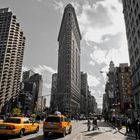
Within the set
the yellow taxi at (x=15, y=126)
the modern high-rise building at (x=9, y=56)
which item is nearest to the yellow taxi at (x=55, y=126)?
the yellow taxi at (x=15, y=126)

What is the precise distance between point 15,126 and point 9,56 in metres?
116

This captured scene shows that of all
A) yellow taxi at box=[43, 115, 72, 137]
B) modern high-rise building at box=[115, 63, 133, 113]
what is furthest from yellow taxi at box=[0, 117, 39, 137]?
modern high-rise building at box=[115, 63, 133, 113]

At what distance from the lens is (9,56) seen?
126 metres

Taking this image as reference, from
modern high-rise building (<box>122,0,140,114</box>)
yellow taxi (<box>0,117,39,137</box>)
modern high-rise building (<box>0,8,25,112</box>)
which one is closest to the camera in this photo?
yellow taxi (<box>0,117,39,137</box>)

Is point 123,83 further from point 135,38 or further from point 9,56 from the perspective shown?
point 9,56

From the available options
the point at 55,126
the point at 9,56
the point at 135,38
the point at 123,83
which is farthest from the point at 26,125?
the point at 9,56

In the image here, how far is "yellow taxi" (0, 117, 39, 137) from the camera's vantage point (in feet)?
48.5

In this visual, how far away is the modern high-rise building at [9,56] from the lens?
116 meters

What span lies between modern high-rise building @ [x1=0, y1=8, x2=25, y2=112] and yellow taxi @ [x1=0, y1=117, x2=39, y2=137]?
9792 centimetres

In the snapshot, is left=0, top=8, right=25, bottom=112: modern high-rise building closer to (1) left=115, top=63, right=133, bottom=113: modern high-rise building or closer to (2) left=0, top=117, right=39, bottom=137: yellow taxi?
(1) left=115, top=63, right=133, bottom=113: modern high-rise building

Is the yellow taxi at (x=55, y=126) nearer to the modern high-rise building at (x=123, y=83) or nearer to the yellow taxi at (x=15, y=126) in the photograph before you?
the yellow taxi at (x=15, y=126)

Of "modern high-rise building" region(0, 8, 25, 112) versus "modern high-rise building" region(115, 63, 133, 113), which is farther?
"modern high-rise building" region(0, 8, 25, 112)

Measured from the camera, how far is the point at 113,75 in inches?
4894

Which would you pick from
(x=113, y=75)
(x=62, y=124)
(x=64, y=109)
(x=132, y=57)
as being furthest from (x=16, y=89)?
(x=62, y=124)
